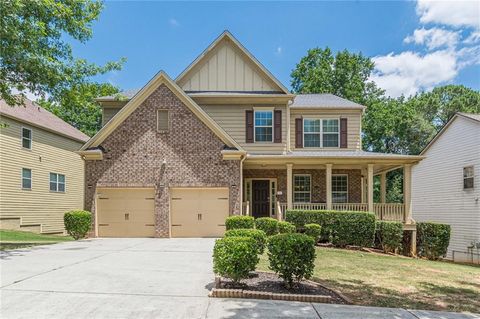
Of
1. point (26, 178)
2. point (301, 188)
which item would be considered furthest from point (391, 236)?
point (26, 178)

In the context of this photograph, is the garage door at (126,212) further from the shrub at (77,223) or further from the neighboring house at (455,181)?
the neighboring house at (455,181)

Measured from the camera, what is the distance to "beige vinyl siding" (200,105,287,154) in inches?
716

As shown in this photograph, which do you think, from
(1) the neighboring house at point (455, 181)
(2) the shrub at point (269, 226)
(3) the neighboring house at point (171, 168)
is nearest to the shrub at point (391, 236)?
(3) the neighboring house at point (171, 168)

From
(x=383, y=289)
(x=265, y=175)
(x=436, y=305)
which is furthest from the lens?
(x=265, y=175)

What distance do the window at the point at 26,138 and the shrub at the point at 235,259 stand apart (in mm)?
18315

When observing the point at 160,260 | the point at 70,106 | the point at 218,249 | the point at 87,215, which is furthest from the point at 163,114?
the point at 218,249

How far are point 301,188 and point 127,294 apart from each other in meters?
13.9

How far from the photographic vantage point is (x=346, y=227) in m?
15.2

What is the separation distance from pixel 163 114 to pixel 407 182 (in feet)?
36.6

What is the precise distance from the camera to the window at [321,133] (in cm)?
1888

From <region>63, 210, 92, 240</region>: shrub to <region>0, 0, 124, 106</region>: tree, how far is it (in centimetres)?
481

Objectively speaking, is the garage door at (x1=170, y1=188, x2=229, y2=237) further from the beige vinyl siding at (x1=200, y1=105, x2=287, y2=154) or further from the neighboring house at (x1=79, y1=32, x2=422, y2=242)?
the beige vinyl siding at (x1=200, y1=105, x2=287, y2=154)

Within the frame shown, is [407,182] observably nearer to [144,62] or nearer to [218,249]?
[218,249]

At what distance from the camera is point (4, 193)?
19219mm
